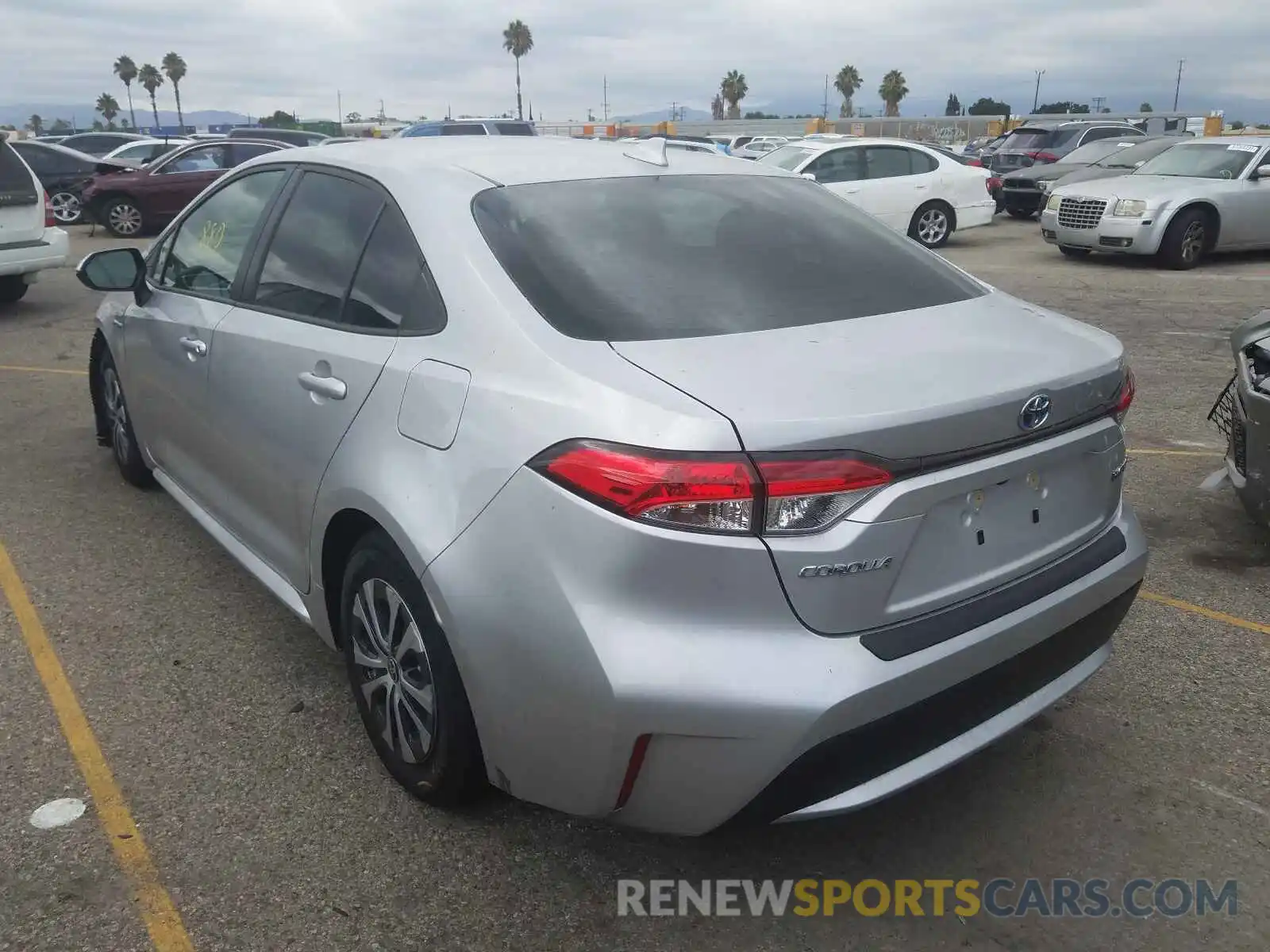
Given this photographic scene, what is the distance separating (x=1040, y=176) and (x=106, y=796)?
19.3 metres

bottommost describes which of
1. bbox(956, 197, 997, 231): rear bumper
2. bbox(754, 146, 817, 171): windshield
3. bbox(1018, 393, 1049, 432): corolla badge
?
bbox(956, 197, 997, 231): rear bumper

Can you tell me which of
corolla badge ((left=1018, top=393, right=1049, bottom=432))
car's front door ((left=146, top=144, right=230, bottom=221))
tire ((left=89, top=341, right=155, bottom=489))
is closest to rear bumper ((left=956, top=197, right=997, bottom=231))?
car's front door ((left=146, top=144, right=230, bottom=221))

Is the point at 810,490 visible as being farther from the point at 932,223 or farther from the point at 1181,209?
the point at 932,223

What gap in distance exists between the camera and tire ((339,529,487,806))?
2.50 metres

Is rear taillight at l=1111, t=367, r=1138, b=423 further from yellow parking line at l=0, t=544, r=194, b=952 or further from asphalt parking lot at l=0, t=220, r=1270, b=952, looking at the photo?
yellow parking line at l=0, t=544, r=194, b=952

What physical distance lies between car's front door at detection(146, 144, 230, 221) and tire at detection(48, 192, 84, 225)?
2261 mm

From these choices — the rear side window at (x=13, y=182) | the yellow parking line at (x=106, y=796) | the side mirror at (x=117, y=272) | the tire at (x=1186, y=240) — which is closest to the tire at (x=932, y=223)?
the tire at (x=1186, y=240)

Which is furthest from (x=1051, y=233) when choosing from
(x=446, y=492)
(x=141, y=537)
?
(x=446, y=492)

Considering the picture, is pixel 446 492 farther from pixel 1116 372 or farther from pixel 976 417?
pixel 1116 372

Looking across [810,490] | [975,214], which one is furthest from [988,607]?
[975,214]

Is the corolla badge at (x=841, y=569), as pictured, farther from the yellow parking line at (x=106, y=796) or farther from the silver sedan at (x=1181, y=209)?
the silver sedan at (x=1181, y=209)

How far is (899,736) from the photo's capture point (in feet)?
7.22

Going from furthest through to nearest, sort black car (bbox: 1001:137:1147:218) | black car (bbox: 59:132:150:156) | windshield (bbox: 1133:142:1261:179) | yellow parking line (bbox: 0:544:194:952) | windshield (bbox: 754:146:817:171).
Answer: black car (bbox: 59:132:150:156) < black car (bbox: 1001:137:1147:218) < windshield (bbox: 754:146:817:171) < windshield (bbox: 1133:142:1261:179) < yellow parking line (bbox: 0:544:194:952)

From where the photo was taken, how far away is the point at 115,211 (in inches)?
659
